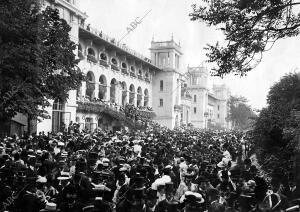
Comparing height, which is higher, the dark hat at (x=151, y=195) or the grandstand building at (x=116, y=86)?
the grandstand building at (x=116, y=86)

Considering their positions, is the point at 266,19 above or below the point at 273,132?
above

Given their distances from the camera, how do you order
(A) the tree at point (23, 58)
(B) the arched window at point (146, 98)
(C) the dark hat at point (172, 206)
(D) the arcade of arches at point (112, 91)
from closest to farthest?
(C) the dark hat at point (172, 206) → (A) the tree at point (23, 58) → (D) the arcade of arches at point (112, 91) → (B) the arched window at point (146, 98)

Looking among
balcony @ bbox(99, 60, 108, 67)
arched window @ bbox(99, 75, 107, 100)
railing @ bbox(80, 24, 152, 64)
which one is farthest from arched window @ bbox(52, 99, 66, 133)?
balcony @ bbox(99, 60, 108, 67)

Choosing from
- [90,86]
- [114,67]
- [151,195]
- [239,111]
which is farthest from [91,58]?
[239,111]

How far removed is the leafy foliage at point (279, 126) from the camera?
11.7 metres

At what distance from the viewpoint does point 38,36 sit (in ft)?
57.9

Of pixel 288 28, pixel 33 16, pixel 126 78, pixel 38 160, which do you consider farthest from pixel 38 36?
pixel 126 78

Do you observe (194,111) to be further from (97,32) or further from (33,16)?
(33,16)

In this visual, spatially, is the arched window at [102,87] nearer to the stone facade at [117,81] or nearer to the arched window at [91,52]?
the stone facade at [117,81]

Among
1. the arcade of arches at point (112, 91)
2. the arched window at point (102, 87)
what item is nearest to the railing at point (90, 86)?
the arcade of arches at point (112, 91)

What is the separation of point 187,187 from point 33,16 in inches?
520

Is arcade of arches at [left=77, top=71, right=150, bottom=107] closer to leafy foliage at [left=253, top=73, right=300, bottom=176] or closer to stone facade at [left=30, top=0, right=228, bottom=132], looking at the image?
stone facade at [left=30, top=0, right=228, bottom=132]

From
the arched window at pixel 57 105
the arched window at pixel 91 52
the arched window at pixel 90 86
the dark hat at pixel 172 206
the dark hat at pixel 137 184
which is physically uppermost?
the arched window at pixel 91 52

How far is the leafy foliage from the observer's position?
38.4 ft
